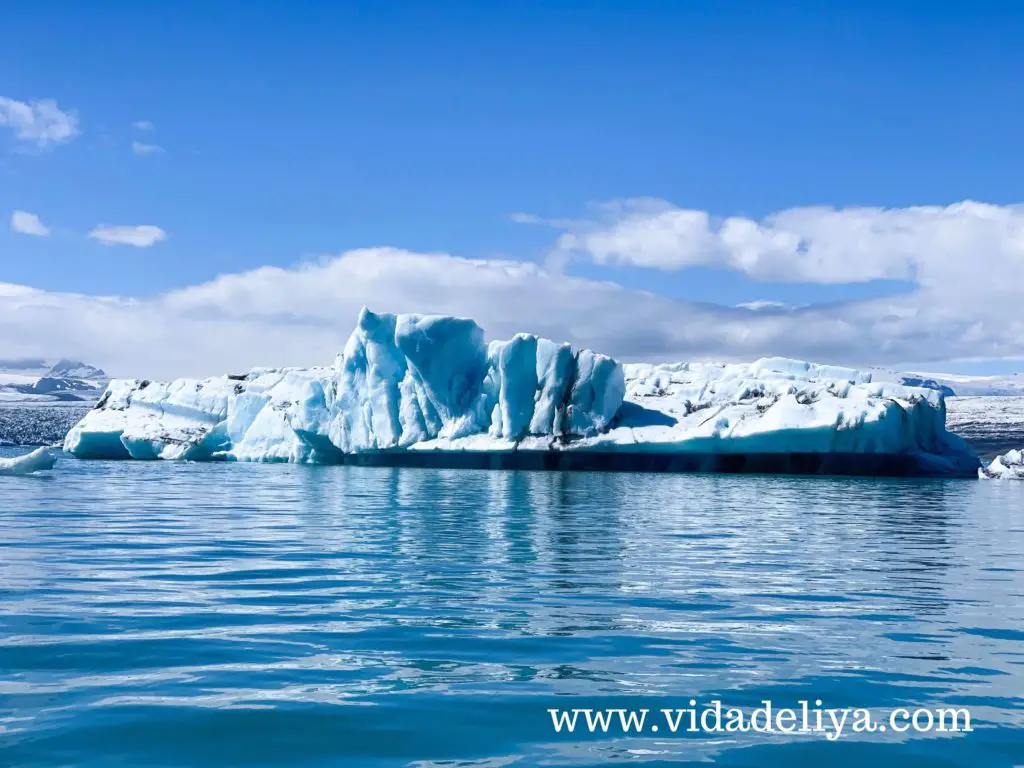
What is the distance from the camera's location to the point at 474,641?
550 centimetres

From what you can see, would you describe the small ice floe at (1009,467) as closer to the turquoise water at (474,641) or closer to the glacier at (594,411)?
the glacier at (594,411)

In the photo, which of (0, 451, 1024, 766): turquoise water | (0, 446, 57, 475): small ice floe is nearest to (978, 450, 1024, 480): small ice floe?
(0, 451, 1024, 766): turquoise water

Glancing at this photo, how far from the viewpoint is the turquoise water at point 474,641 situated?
12.3 feet

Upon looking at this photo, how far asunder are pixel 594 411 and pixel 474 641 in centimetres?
3065

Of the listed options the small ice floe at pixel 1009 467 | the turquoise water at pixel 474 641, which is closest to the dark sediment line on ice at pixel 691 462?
the small ice floe at pixel 1009 467

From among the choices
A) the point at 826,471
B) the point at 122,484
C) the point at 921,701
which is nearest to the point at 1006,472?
the point at 826,471

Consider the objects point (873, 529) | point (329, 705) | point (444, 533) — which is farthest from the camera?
point (873, 529)

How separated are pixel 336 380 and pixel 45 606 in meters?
35.8

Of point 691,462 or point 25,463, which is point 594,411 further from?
point 25,463

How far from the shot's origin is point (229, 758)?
11.6ft

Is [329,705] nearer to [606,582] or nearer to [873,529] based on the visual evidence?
[606,582]

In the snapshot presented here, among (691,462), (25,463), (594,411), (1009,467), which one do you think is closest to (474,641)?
(25,463)

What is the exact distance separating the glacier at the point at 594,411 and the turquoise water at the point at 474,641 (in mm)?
21821

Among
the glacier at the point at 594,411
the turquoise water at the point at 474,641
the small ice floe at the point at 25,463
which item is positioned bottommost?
the turquoise water at the point at 474,641
